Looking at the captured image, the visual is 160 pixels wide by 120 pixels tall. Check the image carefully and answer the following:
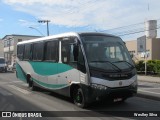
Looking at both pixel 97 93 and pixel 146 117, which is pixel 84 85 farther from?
pixel 146 117

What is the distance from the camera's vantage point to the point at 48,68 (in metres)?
14.5

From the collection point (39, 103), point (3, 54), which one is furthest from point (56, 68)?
point (3, 54)

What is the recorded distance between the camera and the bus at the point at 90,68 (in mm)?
10641

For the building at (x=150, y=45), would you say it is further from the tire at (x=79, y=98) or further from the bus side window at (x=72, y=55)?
the tire at (x=79, y=98)

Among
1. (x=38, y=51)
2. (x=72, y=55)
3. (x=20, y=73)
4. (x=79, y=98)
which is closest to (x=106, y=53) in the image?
(x=72, y=55)

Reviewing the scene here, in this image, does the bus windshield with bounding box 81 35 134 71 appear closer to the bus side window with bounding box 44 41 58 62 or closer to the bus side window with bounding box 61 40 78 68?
the bus side window with bounding box 61 40 78 68

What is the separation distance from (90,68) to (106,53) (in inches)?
Answer: 40.0

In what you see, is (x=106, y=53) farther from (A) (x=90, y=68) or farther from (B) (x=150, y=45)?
(B) (x=150, y=45)

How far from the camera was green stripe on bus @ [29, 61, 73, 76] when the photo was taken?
42.2ft

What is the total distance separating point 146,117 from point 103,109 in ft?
6.22

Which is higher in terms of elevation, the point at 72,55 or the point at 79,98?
the point at 72,55

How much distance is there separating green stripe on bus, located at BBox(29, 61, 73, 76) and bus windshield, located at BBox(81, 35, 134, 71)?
1263mm

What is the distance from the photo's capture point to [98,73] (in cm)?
1064

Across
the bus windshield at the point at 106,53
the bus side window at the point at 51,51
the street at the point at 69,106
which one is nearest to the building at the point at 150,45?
the bus side window at the point at 51,51
